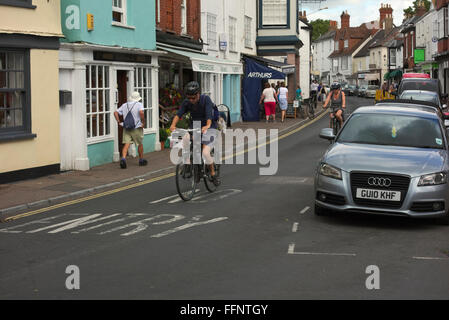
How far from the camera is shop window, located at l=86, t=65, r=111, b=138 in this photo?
17.6 metres

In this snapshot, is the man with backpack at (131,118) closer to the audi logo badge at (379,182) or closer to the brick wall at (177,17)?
the brick wall at (177,17)

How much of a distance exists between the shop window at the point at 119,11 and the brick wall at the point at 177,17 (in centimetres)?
414

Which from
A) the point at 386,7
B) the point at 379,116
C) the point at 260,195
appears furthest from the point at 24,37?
the point at 386,7

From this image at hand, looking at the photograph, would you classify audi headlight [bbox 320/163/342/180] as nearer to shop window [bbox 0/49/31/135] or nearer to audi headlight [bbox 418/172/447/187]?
audi headlight [bbox 418/172/447/187]

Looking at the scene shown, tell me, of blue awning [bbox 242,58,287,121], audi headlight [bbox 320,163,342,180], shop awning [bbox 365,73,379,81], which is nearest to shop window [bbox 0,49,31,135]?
audi headlight [bbox 320,163,342,180]

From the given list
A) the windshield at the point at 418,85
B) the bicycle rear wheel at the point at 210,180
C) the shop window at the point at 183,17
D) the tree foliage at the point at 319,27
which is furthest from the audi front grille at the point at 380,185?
the tree foliage at the point at 319,27

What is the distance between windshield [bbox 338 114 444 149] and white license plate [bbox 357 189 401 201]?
1.33m

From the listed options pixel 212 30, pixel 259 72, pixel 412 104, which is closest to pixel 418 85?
pixel 259 72

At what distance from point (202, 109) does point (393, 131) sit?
11.0ft

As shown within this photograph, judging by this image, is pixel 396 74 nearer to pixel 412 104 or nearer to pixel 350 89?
pixel 350 89

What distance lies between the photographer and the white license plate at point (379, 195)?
31.2 feet

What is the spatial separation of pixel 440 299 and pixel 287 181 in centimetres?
849

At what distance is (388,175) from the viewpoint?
9523 millimetres

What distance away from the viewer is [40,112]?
1591 cm
